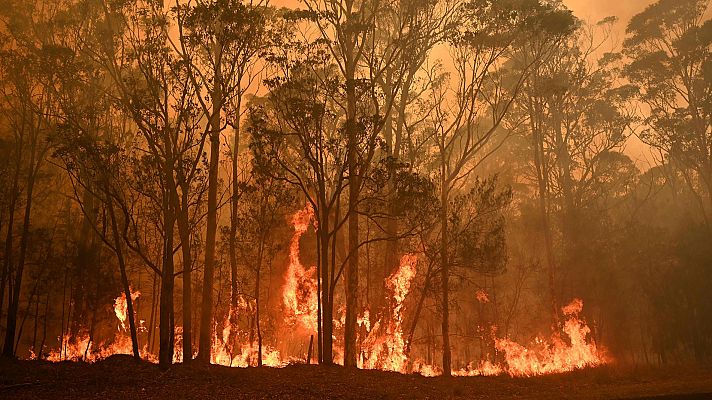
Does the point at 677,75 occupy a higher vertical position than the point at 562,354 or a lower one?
higher

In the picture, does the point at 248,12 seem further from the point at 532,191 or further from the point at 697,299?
the point at 532,191

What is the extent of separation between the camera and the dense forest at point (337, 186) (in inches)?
707

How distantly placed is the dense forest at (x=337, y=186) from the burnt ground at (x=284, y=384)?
141 centimetres

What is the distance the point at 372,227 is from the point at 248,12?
15.4 meters

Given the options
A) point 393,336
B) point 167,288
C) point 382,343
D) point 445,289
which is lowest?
point 382,343

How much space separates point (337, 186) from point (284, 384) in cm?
715

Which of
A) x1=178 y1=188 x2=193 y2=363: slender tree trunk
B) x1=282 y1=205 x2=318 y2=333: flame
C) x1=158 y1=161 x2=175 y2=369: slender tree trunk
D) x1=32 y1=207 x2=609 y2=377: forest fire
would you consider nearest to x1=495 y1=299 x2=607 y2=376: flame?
x1=32 y1=207 x2=609 y2=377: forest fire

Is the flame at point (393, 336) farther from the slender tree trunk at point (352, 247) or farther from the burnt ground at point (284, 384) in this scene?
the burnt ground at point (284, 384)

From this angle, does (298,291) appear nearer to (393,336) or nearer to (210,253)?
(393,336)

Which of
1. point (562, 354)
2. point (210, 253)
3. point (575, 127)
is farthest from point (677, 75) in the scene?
point (210, 253)

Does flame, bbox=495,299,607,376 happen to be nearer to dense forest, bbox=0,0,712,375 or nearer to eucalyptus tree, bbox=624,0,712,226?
dense forest, bbox=0,0,712,375

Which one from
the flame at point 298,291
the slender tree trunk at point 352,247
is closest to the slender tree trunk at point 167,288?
the slender tree trunk at point 352,247

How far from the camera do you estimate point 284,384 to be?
14.3m

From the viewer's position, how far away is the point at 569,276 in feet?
104
